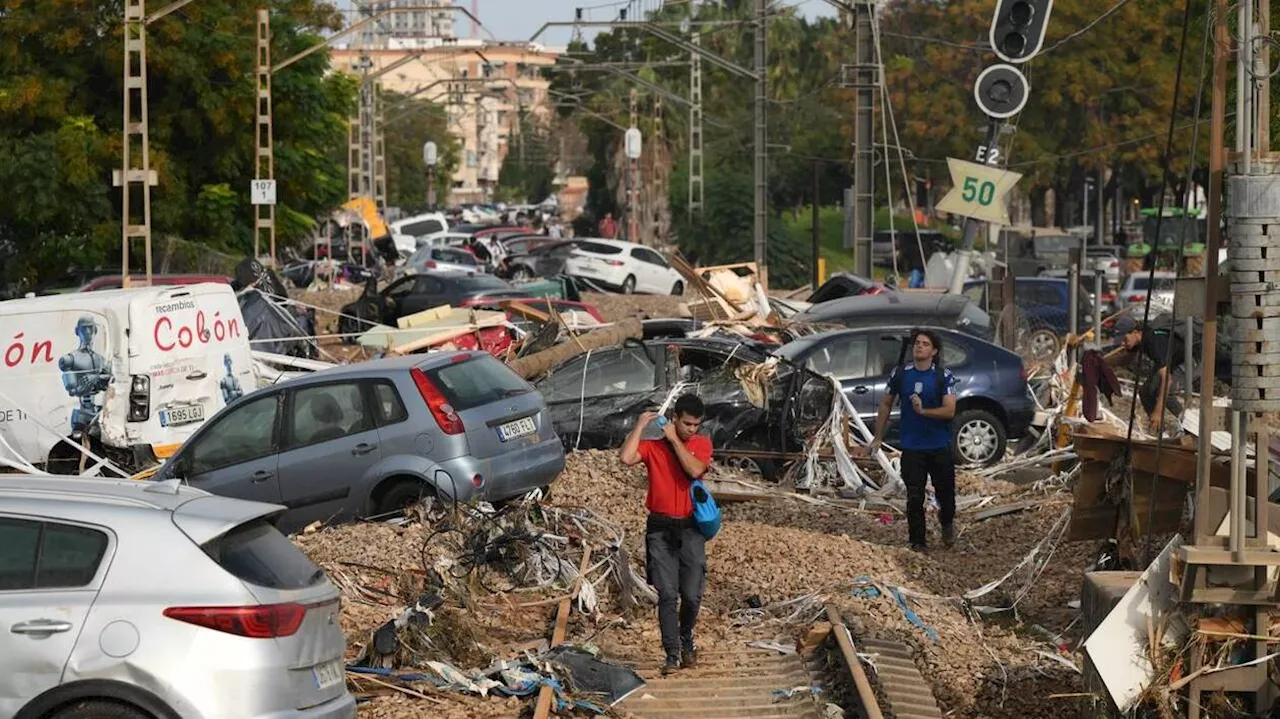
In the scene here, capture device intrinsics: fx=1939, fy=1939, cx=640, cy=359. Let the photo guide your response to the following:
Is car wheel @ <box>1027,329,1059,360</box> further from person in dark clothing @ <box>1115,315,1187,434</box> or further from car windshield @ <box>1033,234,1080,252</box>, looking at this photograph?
car windshield @ <box>1033,234,1080,252</box>

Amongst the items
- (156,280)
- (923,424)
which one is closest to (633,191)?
(156,280)

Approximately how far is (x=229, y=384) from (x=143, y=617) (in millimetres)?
12495

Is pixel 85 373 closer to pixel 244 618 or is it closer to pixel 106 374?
pixel 106 374

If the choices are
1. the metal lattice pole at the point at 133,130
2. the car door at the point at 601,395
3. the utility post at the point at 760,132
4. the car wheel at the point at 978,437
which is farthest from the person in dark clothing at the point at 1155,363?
the utility post at the point at 760,132

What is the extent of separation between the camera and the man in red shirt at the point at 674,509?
34.2ft

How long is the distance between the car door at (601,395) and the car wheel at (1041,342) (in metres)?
13.5

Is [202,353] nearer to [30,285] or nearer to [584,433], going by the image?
[584,433]

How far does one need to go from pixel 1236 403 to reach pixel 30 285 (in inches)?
1423

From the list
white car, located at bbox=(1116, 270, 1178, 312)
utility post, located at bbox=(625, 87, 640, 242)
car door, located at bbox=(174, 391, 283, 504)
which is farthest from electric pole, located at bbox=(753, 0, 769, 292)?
utility post, located at bbox=(625, 87, 640, 242)

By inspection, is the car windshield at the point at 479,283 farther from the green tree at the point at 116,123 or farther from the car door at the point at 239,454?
the car door at the point at 239,454

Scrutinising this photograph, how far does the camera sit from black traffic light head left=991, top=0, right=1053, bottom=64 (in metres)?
21.9

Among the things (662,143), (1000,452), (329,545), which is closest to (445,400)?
(329,545)

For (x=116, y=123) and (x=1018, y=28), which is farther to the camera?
(x=116, y=123)

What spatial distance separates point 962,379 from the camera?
789 inches
